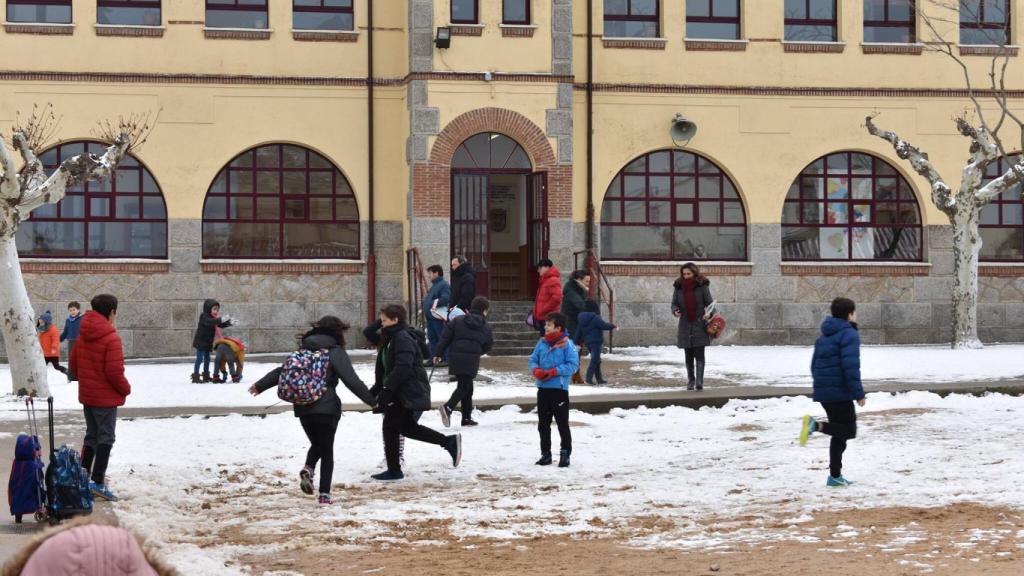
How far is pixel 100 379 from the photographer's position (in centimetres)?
1095

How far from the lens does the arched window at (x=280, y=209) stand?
25625 millimetres

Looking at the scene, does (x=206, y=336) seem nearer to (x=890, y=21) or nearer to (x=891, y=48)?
(x=891, y=48)

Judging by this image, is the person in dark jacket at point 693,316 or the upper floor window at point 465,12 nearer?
the person in dark jacket at point 693,316

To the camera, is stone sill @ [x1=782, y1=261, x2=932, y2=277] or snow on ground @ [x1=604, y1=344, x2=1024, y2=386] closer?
snow on ground @ [x1=604, y1=344, x2=1024, y2=386]

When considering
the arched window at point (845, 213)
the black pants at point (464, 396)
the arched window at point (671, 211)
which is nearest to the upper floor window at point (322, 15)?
the arched window at point (671, 211)

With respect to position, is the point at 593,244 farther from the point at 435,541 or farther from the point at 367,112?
the point at 435,541

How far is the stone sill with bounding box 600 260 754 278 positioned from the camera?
26.1 metres

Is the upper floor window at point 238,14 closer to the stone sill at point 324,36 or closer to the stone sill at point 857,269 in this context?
the stone sill at point 324,36

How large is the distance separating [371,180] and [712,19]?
266 inches

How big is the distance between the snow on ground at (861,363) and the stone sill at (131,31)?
9305 millimetres

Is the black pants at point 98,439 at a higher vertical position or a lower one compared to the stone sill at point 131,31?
lower

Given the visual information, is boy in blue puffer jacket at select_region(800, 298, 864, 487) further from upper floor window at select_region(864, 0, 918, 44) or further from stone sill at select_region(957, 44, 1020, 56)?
stone sill at select_region(957, 44, 1020, 56)

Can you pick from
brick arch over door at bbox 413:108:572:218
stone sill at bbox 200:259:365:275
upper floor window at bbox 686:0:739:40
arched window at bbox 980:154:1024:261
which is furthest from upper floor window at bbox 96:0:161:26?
arched window at bbox 980:154:1024:261

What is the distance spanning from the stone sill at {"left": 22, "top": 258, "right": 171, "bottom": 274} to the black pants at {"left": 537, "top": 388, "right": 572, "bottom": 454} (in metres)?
13.7
